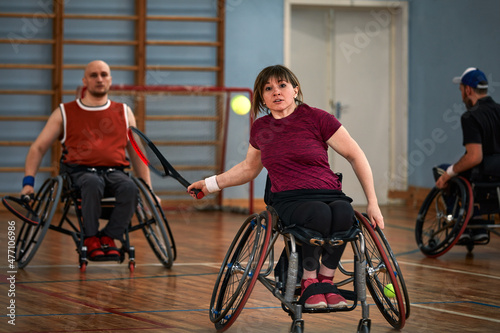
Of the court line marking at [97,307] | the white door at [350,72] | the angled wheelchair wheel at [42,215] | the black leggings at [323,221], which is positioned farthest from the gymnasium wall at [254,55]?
the black leggings at [323,221]

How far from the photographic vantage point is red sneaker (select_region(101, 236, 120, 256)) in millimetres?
3621

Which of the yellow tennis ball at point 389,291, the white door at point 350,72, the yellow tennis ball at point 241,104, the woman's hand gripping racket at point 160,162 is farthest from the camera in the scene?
the white door at point 350,72

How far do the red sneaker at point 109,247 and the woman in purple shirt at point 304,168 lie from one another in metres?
1.10

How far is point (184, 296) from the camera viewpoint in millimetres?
3170

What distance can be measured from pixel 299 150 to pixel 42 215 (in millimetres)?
1680

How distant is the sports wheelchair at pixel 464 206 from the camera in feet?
13.4

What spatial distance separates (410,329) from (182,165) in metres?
4.85

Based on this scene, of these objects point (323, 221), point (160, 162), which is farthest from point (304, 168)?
point (160, 162)

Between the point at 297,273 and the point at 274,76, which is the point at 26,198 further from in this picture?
the point at 297,273

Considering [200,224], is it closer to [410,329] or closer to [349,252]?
[349,252]

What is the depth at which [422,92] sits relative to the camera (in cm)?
761

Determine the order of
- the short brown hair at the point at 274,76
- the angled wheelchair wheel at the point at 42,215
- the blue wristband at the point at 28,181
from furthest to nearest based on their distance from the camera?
the blue wristband at the point at 28,181 → the angled wheelchair wheel at the point at 42,215 → the short brown hair at the point at 274,76

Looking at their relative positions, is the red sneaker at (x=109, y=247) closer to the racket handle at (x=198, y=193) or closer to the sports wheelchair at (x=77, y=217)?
the sports wheelchair at (x=77, y=217)

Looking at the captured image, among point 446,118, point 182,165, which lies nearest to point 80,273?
point 182,165
